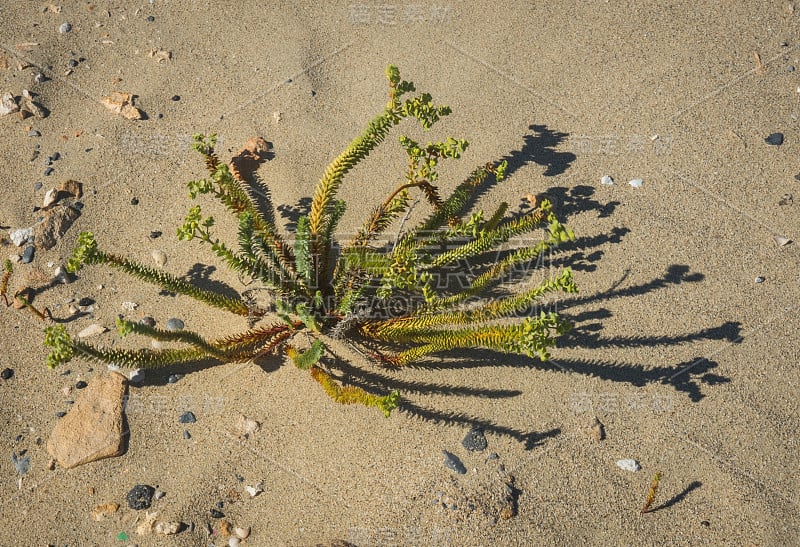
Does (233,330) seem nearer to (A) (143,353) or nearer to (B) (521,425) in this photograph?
(A) (143,353)

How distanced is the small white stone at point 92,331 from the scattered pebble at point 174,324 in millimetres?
301

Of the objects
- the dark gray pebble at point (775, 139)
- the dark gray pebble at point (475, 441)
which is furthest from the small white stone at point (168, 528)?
the dark gray pebble at point (775, 139)

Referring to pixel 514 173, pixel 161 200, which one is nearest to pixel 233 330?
pixel 161 200

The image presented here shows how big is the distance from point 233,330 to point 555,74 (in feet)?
7.92

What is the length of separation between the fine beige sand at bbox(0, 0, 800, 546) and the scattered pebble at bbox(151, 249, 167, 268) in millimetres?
48

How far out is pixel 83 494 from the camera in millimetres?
2807

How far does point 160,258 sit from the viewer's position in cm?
328

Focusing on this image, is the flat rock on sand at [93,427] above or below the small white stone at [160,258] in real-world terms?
below

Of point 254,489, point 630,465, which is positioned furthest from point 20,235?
point 630,465

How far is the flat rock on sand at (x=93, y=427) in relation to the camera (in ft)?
9.33

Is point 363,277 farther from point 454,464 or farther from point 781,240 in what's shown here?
point 781,240

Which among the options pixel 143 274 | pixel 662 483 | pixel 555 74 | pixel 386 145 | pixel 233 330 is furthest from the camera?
pixel 555 74

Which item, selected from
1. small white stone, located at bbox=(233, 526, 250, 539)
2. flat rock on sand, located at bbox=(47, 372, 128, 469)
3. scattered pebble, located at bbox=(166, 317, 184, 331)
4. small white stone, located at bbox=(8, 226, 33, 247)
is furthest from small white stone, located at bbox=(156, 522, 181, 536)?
small white stone, located at bbox=(8, 226, 33, 247)

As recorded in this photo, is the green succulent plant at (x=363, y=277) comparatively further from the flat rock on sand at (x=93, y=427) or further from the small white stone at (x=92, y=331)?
the flat rock on sand at (x=93, y=427)
